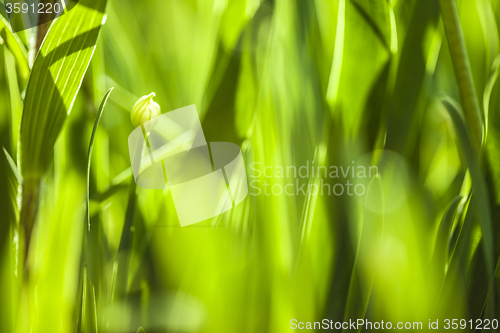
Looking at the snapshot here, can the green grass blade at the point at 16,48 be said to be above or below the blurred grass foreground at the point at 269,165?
→ above

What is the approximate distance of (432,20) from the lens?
0.46 m

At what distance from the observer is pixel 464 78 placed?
0.46 metres

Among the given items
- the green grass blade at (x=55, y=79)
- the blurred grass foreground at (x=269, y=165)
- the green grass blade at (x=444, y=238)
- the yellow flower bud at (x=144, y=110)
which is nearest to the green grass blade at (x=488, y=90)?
the blurred grass foreground at (x=269, y=165)

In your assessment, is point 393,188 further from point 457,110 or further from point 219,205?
point 219,205

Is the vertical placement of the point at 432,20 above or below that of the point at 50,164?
above

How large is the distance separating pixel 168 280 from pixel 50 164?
10.8 inches

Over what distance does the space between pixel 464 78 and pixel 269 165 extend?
34cm

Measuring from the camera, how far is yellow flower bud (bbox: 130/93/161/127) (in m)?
0.46

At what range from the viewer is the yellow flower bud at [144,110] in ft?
1.51

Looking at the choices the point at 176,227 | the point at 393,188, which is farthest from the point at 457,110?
the point at 176,227

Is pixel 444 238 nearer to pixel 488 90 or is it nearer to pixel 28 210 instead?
pixel 488 90

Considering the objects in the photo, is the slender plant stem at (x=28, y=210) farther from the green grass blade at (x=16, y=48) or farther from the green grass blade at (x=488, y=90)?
the green grass blade at (x=488, y=90)

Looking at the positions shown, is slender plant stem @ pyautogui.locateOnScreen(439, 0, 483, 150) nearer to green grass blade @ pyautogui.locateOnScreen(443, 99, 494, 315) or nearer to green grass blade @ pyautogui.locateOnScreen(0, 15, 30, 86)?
green grass blade @ pyautogui.locateOnScreen(443, 99, 494, 315)

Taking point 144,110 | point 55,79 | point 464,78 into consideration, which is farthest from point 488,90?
point 55,79
